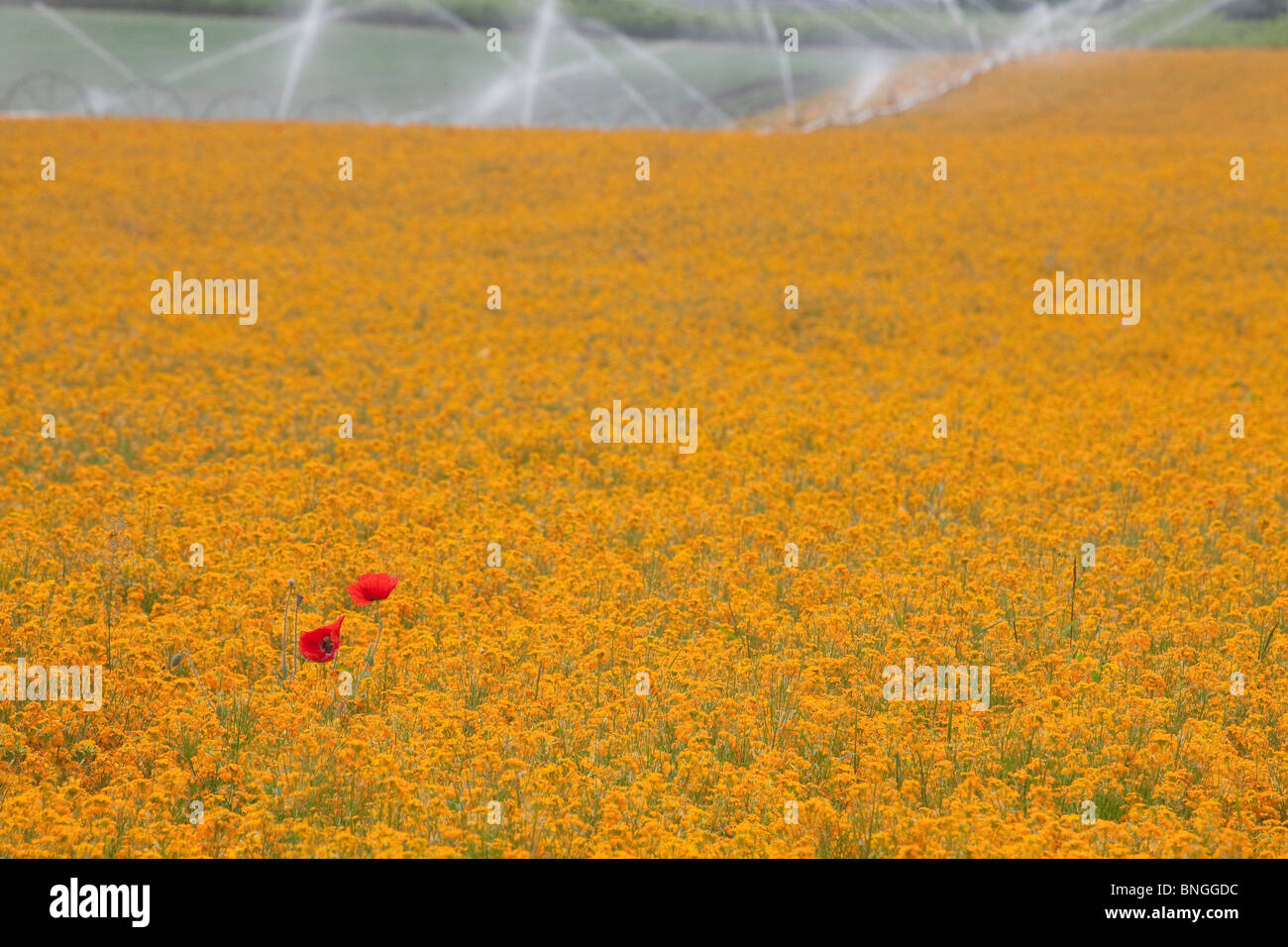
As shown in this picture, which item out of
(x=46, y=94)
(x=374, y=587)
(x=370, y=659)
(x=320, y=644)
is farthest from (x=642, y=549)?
(x=46, y=94)

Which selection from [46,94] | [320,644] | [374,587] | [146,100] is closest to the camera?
[320,644]

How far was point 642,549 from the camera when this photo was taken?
361 inches

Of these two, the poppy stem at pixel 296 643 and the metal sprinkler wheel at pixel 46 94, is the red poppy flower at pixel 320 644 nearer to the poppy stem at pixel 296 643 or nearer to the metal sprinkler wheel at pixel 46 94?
the poppy stem at pixel 296 643

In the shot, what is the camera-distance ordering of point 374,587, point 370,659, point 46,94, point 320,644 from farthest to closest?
point 46,94 → point 370,659 → point 374,587 → point 320,644

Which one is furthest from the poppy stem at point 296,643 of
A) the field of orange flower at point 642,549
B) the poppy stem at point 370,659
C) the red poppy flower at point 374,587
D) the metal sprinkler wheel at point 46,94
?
the metal sprinkler wheel at point 46,94

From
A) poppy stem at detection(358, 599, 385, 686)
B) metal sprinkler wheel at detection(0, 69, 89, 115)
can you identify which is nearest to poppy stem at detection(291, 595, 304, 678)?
poppy stem at detection(358, 599, 385, 686)

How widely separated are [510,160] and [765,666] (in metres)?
27.3

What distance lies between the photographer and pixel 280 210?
2716 cm

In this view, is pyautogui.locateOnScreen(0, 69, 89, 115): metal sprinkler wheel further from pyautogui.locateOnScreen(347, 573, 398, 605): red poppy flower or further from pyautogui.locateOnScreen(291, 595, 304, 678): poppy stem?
pyautogui.locateOnScreen(347, 573, 398, 605): red poppy flower

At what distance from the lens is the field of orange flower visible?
5.57m

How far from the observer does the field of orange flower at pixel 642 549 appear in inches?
219

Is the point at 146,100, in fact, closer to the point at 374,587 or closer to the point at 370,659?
the point at 370,659
